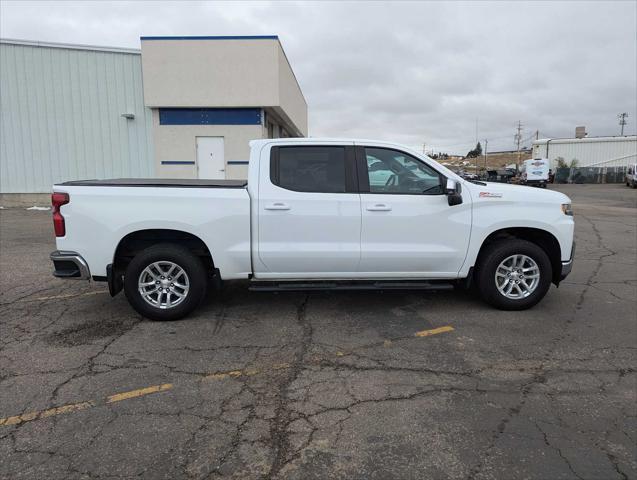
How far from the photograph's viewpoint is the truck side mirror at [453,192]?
496 centimetres

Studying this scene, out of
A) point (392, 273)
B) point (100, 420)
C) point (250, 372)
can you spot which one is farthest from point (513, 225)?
point (100, 420)

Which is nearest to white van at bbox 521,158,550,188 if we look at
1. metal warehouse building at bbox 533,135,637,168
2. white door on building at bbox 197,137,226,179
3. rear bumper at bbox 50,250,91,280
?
metal warehouse building at bbox 533,135,637,168

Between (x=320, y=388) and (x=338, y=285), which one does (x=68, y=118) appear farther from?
(x=320, y=388)

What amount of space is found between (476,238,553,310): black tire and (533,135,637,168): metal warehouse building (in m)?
56.9

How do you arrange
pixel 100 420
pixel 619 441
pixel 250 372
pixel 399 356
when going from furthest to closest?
1. pixel 399 356
2. pixel 250 372
3. pixel 100 420
4. pixel 619 441

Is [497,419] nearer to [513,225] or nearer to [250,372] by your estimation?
[250,372]

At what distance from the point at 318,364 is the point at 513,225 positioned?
9.07 feet

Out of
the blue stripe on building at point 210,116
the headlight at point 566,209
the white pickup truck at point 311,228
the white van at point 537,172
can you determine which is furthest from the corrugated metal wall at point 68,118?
the white van at point 537,172

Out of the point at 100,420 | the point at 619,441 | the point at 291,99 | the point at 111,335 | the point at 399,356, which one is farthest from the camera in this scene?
the point at 291,99

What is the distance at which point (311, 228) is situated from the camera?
5.07m

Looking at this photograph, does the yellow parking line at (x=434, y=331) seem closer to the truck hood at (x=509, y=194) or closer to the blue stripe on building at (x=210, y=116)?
the truck hood at (x=509, y=194)

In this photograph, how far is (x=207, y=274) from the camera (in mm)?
5289

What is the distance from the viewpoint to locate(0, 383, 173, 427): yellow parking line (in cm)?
321

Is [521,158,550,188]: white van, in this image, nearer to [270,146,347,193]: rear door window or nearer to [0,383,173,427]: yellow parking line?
[270,146,347,193]: rear door window
